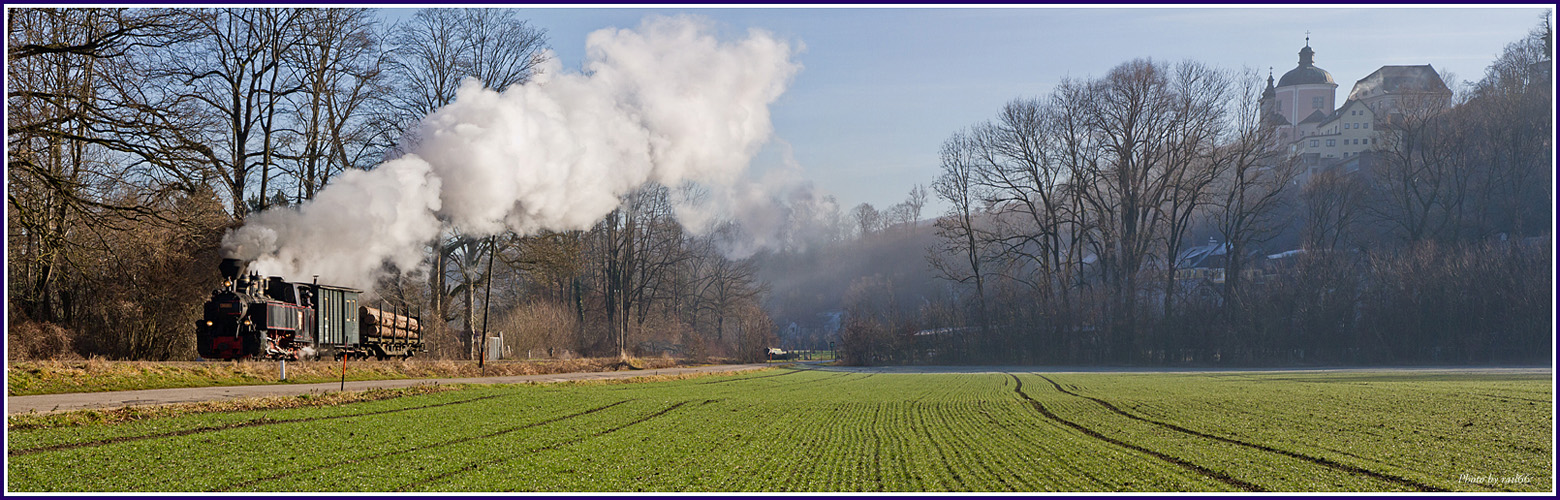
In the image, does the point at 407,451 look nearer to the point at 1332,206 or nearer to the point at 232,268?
A: the point at 232,268

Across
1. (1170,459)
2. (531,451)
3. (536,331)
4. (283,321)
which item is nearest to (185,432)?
(531,451)

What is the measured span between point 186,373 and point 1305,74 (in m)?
132

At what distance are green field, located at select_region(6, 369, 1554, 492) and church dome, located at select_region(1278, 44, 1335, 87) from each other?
11812cm

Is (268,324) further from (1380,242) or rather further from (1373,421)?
(1380,242)

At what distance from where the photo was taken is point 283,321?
2505 cm

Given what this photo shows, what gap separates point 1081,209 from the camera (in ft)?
184

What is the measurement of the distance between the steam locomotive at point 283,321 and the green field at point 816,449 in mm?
8425

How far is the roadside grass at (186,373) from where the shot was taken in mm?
17797

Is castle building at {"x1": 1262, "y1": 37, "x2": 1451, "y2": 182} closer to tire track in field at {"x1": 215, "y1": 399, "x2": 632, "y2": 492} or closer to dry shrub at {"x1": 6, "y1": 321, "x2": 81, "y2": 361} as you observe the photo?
tire track in field at {"x1": 215, "y1": 399, "x2": 632, "y2": 492}

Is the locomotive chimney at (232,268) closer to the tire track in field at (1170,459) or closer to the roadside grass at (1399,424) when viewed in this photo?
the tire track in field at (1170,459)

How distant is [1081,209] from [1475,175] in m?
24.7

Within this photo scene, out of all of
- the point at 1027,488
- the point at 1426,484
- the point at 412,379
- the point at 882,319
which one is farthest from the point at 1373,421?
the point at 882,319

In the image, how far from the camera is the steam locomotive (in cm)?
2311

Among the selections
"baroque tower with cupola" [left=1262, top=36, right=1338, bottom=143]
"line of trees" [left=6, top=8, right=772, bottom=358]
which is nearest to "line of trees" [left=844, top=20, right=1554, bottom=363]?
"line of trees" [left=6, top=8, right=772, bottom=358]
